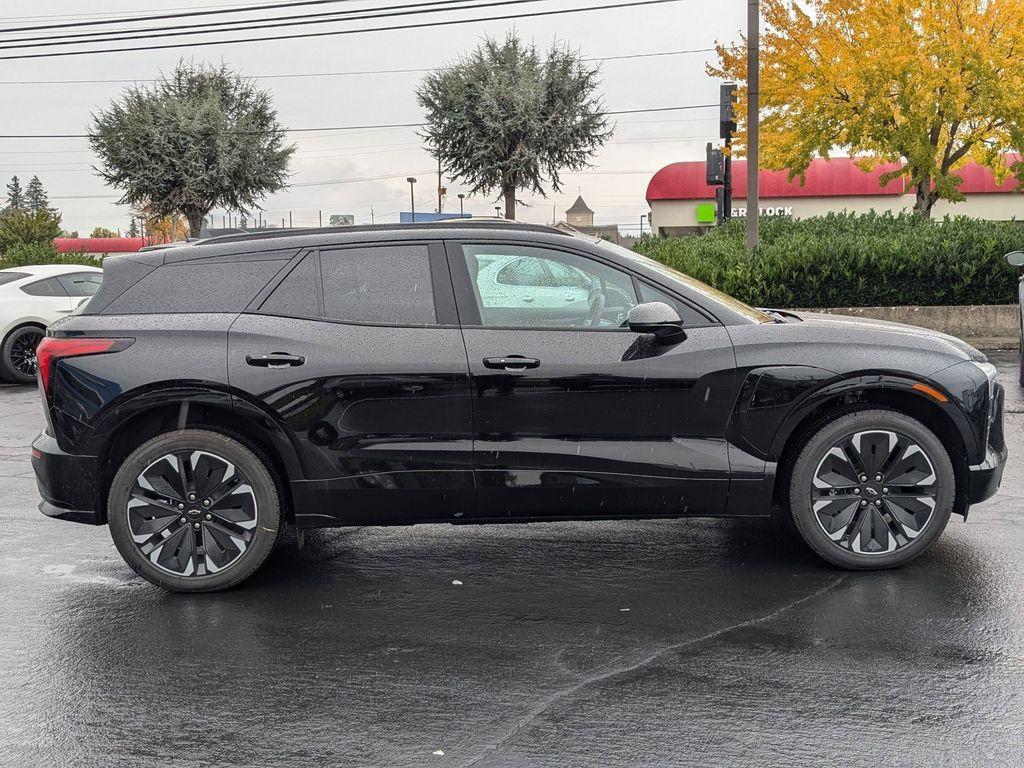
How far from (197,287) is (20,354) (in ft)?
34.2

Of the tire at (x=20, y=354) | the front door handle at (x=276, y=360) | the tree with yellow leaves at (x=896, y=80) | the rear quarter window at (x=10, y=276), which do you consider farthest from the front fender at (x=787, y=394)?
the tree with yellow leaves at (x=896, y=80)

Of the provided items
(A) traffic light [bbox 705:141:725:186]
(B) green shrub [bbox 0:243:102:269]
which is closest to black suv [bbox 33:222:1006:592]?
(A) traffic light [bbox 705:141:725:186]

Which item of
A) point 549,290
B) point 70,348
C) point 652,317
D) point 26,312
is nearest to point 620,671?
point 652,317

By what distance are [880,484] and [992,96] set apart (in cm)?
2572

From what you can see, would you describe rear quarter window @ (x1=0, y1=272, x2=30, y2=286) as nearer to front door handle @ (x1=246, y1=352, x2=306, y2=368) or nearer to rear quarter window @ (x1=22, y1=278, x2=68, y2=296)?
rear quarter window @ (x1=22, y1=278, x2=68, y2=296)

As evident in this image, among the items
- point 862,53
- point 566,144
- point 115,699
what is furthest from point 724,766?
point 566,144

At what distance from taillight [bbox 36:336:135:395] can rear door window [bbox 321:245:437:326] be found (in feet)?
3.19

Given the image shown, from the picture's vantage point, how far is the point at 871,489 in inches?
205

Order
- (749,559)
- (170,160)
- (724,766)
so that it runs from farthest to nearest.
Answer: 1. (170,160)
2. (749,559)
3. (724,766)

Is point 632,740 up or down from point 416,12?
down

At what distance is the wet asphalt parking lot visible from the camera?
139 inches

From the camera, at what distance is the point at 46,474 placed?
5230 mm

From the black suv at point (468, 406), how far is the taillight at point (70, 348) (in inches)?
0.6

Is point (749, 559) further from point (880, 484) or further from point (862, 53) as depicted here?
point (862, 53)
